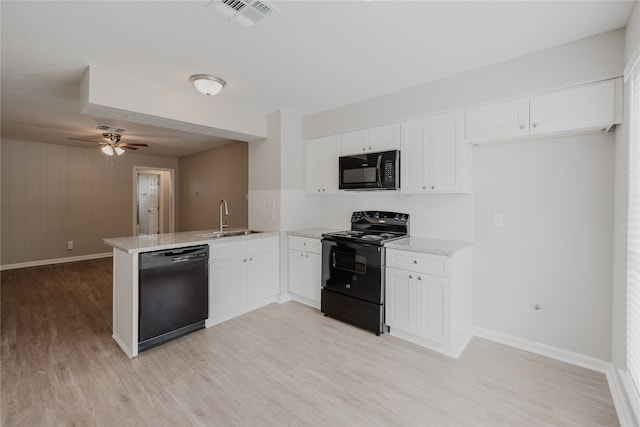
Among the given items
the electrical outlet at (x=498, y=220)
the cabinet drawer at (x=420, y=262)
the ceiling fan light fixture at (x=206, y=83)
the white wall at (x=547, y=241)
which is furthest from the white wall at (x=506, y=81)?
the ceiling fan light fixture at (x=206, y=83)

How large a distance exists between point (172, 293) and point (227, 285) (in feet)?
2.03

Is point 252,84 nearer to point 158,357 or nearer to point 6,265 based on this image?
point 158,357

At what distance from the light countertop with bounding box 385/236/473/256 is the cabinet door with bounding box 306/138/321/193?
1.41 m

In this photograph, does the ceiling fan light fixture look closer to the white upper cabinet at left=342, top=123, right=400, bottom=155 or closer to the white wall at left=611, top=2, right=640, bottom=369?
the white upper cabinet at left=342, top=123, right=400, bottom=155

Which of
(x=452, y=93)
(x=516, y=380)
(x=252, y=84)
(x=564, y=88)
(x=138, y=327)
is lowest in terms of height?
(x=516, y=380)

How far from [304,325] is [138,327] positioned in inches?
59.5

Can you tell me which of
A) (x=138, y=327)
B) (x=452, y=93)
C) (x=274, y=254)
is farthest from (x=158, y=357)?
(x=452, y=93)

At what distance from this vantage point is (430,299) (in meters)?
2.59

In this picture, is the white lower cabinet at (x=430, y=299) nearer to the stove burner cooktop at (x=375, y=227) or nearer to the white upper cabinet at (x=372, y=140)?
the stove burner cooktop at (x=375, y=227)

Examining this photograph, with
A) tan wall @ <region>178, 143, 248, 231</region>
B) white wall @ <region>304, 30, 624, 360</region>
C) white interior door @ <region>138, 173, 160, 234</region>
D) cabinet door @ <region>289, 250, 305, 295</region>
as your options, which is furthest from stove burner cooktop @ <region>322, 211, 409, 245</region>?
white interior door @ <region>138, 173, 160, 234</region>

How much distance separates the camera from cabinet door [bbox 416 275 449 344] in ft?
8.21

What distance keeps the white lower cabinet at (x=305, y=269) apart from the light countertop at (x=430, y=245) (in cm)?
97

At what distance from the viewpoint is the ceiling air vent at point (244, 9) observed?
5.67ft

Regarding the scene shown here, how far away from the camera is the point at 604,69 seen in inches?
80.4
